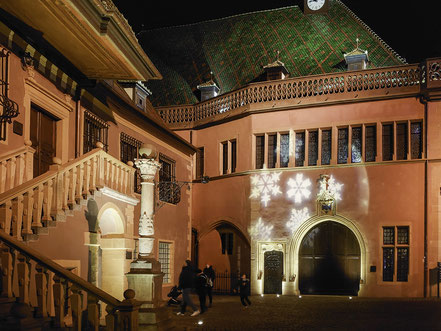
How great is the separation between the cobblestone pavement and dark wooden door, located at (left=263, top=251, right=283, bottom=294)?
3.17 meters

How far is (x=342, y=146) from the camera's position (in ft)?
78.7

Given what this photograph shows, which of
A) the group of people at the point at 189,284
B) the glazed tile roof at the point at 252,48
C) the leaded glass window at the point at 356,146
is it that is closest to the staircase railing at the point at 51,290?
the group of people at the point at 189,284

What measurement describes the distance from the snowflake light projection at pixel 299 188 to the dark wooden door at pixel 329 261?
141 cm

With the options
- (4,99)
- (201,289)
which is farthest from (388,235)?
(4,99)

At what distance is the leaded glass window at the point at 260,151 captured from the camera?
25381mm

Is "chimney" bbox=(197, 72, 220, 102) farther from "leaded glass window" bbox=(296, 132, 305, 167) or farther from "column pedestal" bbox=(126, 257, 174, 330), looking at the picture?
"column pedestal" bbox=(126, 257, 174, 330)

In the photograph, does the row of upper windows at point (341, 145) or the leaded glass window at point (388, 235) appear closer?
the leaded glass window at point (388, 235)

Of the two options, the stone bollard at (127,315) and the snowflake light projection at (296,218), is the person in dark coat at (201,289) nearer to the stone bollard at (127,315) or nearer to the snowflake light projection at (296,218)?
the stone bollard at (127,315)

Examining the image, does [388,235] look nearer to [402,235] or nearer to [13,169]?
[402,235]

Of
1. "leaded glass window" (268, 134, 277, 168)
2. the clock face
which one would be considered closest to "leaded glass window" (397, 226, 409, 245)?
"leaded glass window" (268, 134, 277, 168)

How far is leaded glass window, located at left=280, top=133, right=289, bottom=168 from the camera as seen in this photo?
24.9 metres

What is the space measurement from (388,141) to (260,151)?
5466 mm

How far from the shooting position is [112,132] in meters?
18.2

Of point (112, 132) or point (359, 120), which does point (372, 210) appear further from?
point (112, 132)
